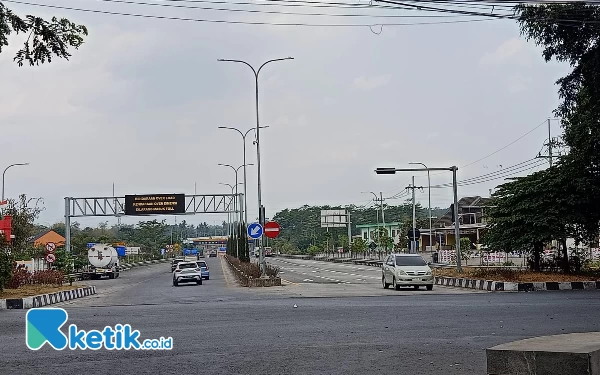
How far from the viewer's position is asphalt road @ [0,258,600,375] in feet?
33.8

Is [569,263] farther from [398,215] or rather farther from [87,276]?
[398,215]

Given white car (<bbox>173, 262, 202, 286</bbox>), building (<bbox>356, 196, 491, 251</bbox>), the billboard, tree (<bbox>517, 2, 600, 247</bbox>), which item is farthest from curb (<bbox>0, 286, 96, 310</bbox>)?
building (<bbox>356, 196, 491, 251</bbox>)

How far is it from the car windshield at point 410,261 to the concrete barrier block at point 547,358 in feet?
73.4

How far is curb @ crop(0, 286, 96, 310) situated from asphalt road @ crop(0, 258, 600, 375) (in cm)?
673

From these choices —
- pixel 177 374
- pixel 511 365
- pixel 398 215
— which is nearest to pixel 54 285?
pixel 177 374

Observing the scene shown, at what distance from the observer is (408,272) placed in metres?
30.9

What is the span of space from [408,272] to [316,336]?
17.9 metres

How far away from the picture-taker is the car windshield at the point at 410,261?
31375 millimetres

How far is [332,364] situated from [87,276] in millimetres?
56550

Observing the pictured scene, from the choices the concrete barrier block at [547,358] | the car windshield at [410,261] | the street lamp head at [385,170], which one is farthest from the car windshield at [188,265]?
the concrete barrier block at [547,358]

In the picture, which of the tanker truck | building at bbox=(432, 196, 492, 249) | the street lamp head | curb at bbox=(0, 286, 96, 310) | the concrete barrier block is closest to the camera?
the concrete barrier block

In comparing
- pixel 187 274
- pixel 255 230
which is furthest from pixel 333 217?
pixel 255 230

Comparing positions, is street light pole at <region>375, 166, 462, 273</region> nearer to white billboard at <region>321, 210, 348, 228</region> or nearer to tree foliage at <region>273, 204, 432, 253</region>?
white billboard at <region>321, 210, 348, 228</region>

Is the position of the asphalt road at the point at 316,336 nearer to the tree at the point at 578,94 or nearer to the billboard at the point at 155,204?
the tree at the point at 578,94
